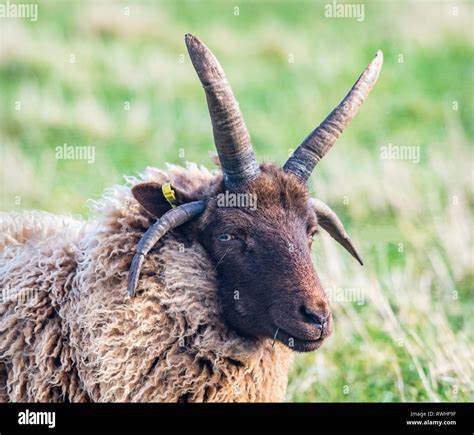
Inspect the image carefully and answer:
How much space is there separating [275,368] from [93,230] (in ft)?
4.97

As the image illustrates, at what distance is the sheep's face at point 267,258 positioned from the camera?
18.7ft

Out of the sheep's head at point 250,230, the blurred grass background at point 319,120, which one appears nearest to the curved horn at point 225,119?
the sheep's head at point 250,230

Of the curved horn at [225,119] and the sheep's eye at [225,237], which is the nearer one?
the curved horn at [225,119]

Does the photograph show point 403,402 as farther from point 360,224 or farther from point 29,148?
point 29,148

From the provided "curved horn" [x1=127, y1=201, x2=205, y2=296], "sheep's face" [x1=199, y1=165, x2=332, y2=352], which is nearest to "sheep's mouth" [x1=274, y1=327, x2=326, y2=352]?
"sheep's face" [x1=199, y1=165, x2=332, y2=352]

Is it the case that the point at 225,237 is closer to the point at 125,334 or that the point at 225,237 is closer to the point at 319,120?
the point at 125,334

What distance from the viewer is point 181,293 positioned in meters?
6.07

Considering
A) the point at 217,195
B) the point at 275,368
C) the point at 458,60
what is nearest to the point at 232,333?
the point at 275,368

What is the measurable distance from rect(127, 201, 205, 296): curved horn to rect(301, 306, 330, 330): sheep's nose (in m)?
0.98

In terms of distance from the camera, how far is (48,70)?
16922mm

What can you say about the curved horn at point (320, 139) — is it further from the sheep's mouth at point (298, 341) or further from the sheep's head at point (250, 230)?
the sheep's mouth at point (298, 341)

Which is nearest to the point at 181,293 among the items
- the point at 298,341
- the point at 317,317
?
the point at 298,341

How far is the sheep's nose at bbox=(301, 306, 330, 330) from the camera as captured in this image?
5590 mm

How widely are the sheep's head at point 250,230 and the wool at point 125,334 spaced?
0.53 ft
